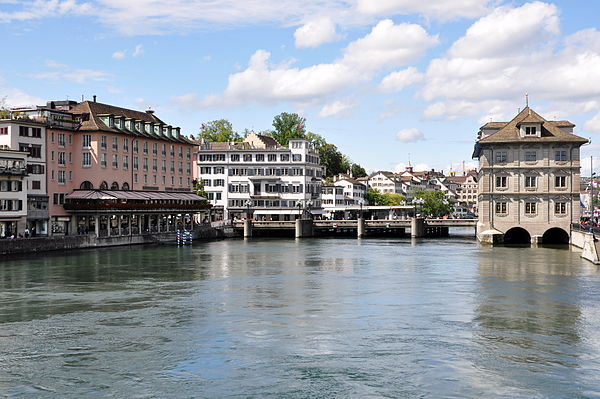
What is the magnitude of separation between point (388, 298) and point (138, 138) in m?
62.7

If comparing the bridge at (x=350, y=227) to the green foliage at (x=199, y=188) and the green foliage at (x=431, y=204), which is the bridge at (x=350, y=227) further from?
the green foliage at (x=431, y=204)

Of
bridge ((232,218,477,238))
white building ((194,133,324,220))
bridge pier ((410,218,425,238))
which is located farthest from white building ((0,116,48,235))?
bridge pier ((410,218,425,238))

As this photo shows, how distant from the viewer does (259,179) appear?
12506 centimetres

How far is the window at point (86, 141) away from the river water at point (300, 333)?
33.4 m

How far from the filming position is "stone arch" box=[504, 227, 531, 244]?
86938 mm

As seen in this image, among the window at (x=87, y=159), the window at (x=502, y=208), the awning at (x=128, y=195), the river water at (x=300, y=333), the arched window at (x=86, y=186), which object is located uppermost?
the window at (x=87, y=159)

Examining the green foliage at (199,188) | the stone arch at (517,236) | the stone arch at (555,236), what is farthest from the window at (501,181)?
the green foliage at (199,188)

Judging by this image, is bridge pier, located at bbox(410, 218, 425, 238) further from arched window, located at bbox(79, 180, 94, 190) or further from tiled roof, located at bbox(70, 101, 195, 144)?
arched window, located at bbox(79, 180, 94, 190)

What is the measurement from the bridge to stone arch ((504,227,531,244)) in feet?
43.0

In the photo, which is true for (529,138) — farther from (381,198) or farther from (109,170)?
(381,198)

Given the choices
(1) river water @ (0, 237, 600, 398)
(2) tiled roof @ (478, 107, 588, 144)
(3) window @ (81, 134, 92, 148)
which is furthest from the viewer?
(3) window @ (81, 134, 92, 148)

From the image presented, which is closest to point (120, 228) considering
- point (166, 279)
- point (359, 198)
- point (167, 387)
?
point (166, 279)

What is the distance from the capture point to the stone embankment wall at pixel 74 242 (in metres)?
67.0

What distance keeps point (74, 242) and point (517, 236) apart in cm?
5191
